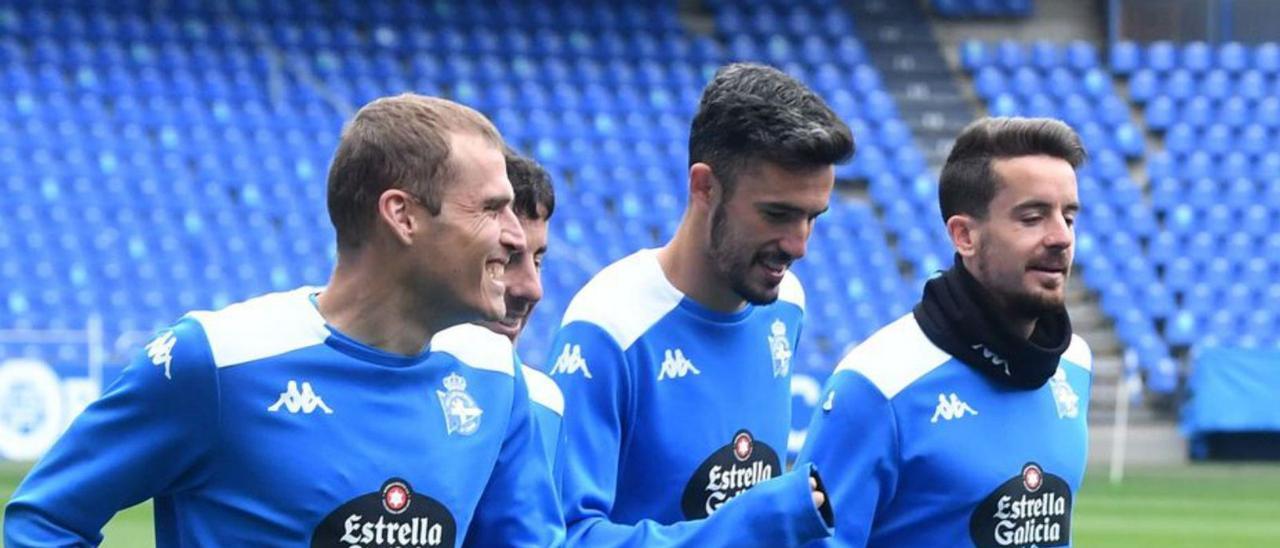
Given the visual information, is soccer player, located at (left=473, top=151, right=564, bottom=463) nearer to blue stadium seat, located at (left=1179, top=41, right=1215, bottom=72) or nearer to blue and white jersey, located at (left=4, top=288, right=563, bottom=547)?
blue and white jersey, located at (left=4, top=288, right=563, bottom=547)

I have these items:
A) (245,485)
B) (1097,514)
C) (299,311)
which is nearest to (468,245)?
(299,311)

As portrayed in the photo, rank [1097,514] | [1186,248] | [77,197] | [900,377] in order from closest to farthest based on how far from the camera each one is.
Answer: [900,377]
[1097,514]
[77,197]
[1186,248]

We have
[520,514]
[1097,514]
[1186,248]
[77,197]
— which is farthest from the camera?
[1186,248]

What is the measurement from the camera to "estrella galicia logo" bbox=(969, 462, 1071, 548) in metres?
4.02

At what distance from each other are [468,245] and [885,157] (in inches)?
726

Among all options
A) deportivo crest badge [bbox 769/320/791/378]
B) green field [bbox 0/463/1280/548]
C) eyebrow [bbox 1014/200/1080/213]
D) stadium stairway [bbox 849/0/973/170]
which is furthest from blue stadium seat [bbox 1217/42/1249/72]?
eyebrow [bbox 1014/200/1080/213]

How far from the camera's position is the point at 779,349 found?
458cm

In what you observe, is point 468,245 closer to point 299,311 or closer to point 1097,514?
point 299,311

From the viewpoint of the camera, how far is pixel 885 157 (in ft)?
70.4

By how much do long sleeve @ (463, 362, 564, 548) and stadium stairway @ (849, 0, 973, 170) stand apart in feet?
61.3

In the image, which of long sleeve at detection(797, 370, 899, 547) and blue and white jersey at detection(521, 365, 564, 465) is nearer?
blue and white jersey at detection(521, 365, 564, 465)

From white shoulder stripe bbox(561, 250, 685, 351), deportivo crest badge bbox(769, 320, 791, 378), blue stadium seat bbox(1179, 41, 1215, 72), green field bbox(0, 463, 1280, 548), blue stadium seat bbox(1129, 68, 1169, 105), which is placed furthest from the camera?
blue stadium seat bbox(1179, 41, 1215, 72)

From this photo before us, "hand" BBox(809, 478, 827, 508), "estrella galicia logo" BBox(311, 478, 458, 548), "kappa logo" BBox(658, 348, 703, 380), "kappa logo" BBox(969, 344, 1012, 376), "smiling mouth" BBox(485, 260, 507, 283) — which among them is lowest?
"estrella galicia logo" BBox(311, 478, 458, 548)

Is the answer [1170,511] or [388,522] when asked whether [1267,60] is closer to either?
→ [1170,511]
